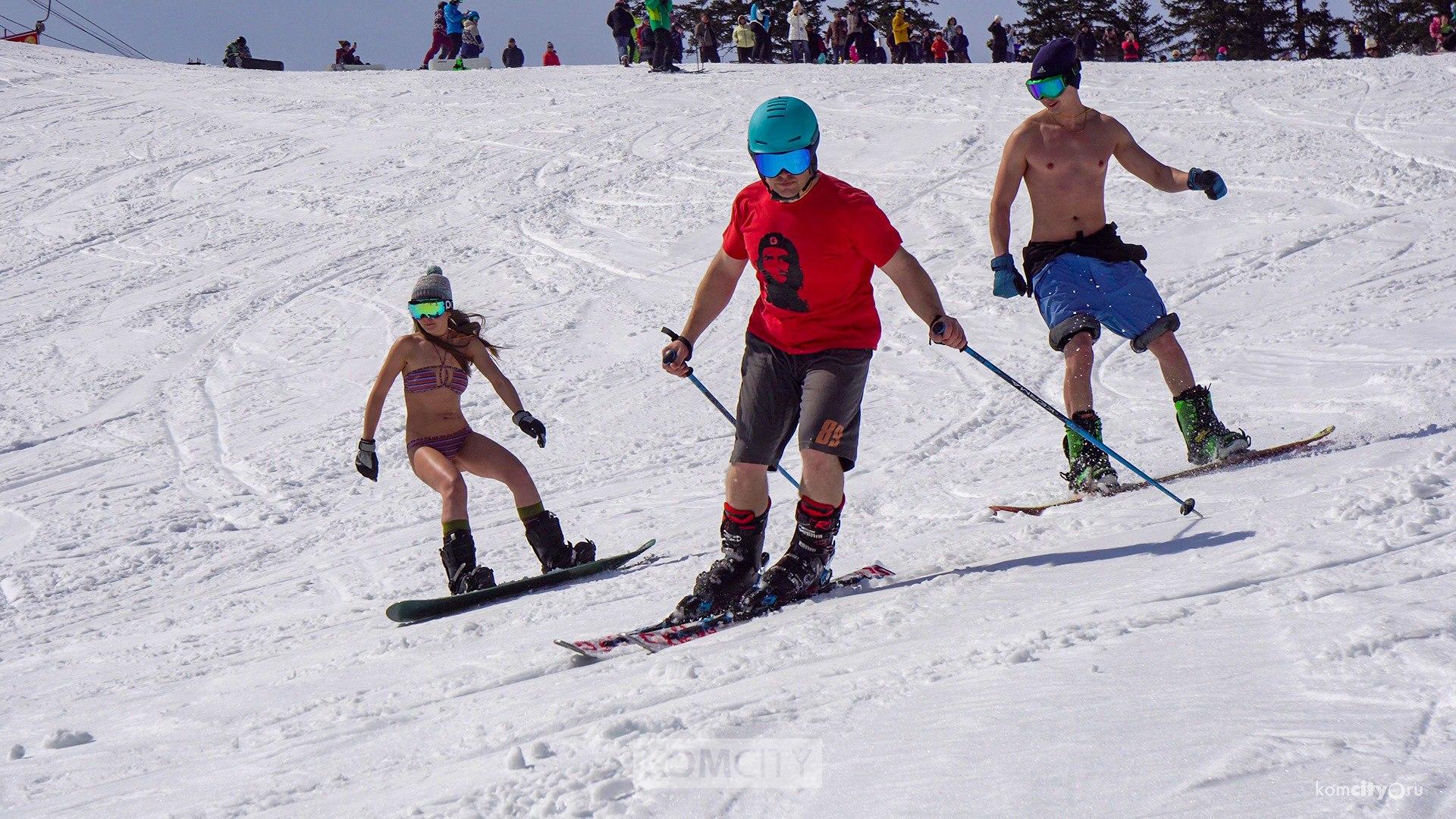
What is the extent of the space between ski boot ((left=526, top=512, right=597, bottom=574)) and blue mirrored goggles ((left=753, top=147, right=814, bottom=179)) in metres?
2.43

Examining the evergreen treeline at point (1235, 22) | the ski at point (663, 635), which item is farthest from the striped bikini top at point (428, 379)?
the evergreen treeline at point (1235, 22)

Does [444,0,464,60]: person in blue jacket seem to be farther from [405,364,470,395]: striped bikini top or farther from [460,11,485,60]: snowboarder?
[405,364,470,395]: striped bikini top

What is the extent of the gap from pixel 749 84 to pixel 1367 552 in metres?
18.9

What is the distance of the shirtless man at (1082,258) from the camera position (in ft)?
16.9

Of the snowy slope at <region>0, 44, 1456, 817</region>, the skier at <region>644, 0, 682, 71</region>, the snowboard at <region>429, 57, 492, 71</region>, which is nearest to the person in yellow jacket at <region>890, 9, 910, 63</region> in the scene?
the skier at <region>644, 0, 682, 71</region>

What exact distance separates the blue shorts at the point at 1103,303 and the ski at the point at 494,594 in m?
2.26

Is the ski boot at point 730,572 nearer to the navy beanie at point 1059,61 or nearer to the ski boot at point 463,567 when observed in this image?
the ski boot at point 463,567

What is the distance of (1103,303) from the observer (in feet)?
17.1

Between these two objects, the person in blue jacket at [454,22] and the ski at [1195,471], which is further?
the person in blue jacket at [454,22]

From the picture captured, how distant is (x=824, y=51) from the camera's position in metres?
28.7

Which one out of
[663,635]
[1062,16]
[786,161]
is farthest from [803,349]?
[1062,16]

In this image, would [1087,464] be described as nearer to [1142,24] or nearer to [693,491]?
[693,491]

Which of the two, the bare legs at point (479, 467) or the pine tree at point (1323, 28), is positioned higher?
the pine tree at point (1323, 28)

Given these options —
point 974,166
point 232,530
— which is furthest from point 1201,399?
point 974,166
